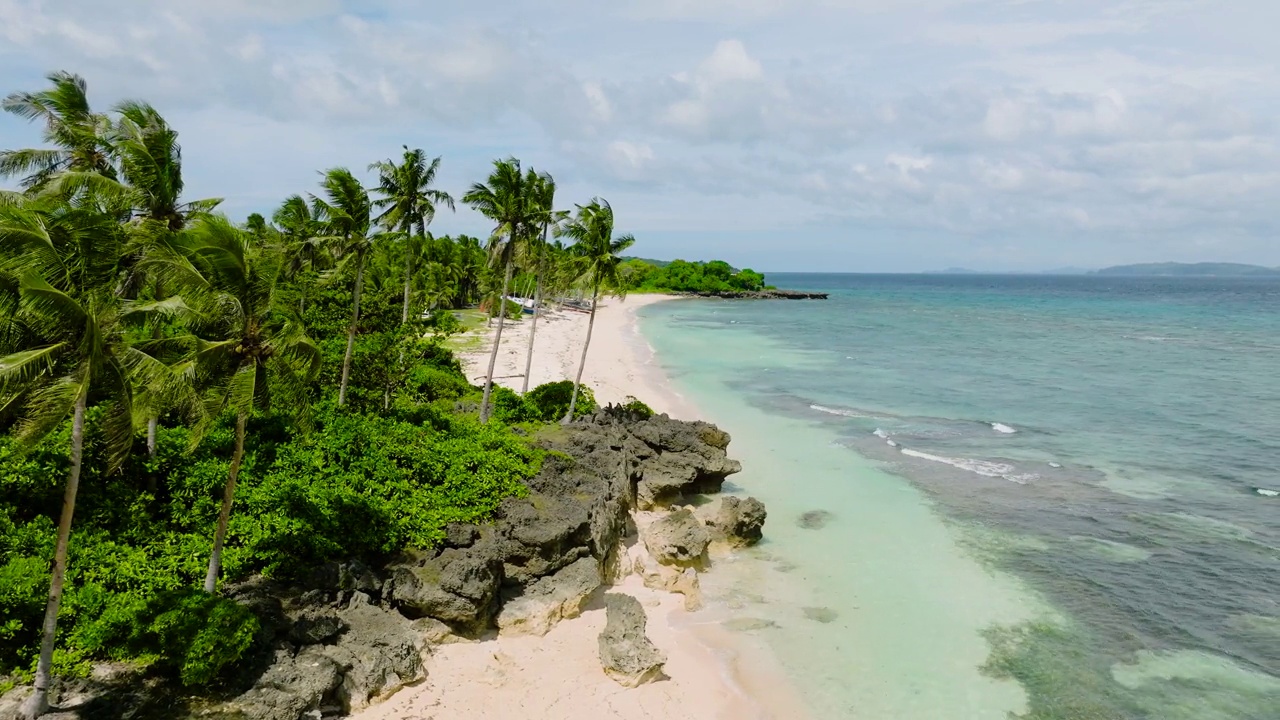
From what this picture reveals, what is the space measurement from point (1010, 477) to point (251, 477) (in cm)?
3005

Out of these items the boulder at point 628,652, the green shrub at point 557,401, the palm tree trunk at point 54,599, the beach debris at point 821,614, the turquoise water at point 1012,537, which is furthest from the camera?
the green shrub at point 557,401

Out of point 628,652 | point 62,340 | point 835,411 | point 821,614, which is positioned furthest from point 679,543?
point 835,411

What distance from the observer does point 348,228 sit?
90.1ft

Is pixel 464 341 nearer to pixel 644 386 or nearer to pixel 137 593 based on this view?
pixel 644 386

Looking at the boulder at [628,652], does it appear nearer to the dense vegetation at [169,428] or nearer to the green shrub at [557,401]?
the dense vegetation at [169,428]

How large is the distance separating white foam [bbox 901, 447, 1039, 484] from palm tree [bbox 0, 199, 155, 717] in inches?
1278

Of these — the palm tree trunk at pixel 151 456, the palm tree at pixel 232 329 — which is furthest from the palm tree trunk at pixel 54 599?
the palm tree trunk at pixel 151 456

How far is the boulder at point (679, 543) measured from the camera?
22078 millimetres

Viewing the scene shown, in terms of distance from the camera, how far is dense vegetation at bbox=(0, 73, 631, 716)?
11297mm

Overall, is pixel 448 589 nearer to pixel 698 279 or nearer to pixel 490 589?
pixel 490 589

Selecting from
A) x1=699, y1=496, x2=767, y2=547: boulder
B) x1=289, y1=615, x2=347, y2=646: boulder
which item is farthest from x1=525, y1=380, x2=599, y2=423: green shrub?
x1=289, y1=615, x2=347, y2=646: boulder

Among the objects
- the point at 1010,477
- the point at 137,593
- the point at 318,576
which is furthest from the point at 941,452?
the point at 137,593

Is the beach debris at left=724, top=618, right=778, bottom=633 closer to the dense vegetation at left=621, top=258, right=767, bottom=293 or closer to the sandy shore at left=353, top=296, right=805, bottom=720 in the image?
the sandy shore at left=353, top=296, right=805, bottom=720

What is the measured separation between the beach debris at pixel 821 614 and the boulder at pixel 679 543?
11.2ft
